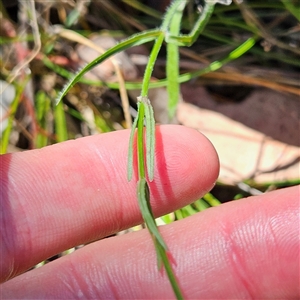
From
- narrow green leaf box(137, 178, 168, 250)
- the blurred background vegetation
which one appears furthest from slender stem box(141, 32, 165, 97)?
the blurred background vegetation

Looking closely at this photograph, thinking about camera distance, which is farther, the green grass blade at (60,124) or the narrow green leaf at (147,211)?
the green grass blade at (60,124)

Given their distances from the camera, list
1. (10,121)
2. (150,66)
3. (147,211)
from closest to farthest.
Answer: (147,211) → (150,66) → (10,121)

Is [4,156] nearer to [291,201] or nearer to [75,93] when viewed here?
[75,93]

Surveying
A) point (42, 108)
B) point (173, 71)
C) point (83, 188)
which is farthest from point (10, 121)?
point (173, 71)

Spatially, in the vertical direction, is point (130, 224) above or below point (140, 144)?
below

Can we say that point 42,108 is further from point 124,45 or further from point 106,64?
point 124,45

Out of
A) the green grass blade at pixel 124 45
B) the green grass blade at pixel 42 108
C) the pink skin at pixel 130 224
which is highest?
the green grass blade at pixel 124 45

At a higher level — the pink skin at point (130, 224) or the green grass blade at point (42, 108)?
the green grass blade at point (42, 108)

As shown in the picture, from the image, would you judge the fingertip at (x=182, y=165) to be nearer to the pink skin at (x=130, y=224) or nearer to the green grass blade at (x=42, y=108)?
the pink skin at (x=130, y=224)

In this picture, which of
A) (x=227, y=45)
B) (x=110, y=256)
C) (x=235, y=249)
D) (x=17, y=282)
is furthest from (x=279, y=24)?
(x=17, y=282)

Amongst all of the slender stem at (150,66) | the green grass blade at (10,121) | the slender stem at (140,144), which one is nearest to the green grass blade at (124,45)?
the slender stem at (150,66)
